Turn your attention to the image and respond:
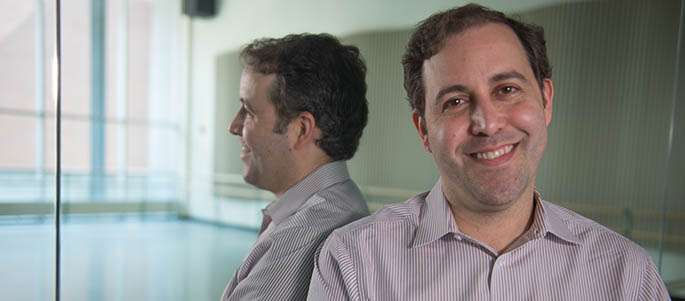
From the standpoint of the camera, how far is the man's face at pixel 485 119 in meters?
1.20

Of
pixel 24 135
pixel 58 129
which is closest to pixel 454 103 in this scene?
pixel 58 129

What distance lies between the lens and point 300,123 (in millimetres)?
1764

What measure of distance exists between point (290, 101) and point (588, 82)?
6.76 ft

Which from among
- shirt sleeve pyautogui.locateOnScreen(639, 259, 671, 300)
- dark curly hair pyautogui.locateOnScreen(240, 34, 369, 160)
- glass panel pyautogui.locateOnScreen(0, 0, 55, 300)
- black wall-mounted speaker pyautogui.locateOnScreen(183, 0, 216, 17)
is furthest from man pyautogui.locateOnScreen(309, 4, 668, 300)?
black wall-mounted speaker pyautogui.locateOnScreen(183, 0, 216, 17)

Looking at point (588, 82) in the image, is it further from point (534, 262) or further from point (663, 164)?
point (534, 262)

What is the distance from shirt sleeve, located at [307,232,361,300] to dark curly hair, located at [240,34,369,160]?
62 centimetres

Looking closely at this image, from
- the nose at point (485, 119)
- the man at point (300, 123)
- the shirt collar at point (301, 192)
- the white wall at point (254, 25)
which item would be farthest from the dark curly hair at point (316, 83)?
the white wall at point (254, 25)

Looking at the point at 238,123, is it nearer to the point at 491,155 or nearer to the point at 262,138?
the point at 262,138

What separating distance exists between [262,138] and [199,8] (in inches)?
71.3

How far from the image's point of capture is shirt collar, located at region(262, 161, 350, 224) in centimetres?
166

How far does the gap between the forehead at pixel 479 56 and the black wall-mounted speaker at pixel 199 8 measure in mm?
2118

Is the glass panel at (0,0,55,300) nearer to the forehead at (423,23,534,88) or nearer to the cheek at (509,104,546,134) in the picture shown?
the forehead at (423,23,534,88)

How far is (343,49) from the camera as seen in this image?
6.09ft

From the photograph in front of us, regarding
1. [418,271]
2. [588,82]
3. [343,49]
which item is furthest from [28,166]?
[588,82]
